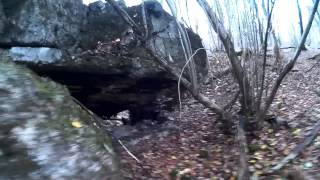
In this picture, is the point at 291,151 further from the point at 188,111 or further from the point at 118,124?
the point at 118,124

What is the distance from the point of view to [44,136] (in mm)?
3756

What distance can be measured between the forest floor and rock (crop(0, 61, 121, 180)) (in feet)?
2.48

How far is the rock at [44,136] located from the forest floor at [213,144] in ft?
2.48

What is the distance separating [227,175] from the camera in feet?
16.4

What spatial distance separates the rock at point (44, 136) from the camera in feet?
11.3

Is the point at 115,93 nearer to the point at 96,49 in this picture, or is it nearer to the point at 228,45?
the point at 96,49

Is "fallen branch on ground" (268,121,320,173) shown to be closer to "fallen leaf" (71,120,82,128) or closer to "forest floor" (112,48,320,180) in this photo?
"forest floor" (112,48,320,180)

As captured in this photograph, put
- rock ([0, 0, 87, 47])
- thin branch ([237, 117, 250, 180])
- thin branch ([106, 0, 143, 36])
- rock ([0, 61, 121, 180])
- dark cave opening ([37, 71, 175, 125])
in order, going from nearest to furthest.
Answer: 1. rock ([0, 61, 121, 180])
2. thin branch ([237, 117, 250, 180])
3. thin branch ([106, 0, 143, 36])
4. rock ([0, 0, 87, 47])
5. dark cave opening ([37, 71, 175, 125])

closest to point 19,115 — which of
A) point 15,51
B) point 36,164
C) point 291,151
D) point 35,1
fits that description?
point 36,164

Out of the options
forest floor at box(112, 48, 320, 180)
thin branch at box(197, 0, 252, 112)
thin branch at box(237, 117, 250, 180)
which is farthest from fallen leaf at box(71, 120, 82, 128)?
thin branch at box(197, 0, 252, 112)

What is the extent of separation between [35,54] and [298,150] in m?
3.94

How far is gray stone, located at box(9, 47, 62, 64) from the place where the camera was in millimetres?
5921

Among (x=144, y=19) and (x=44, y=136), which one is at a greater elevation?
(x=144, y=19)

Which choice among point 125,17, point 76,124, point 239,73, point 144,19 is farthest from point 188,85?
point 76,124
